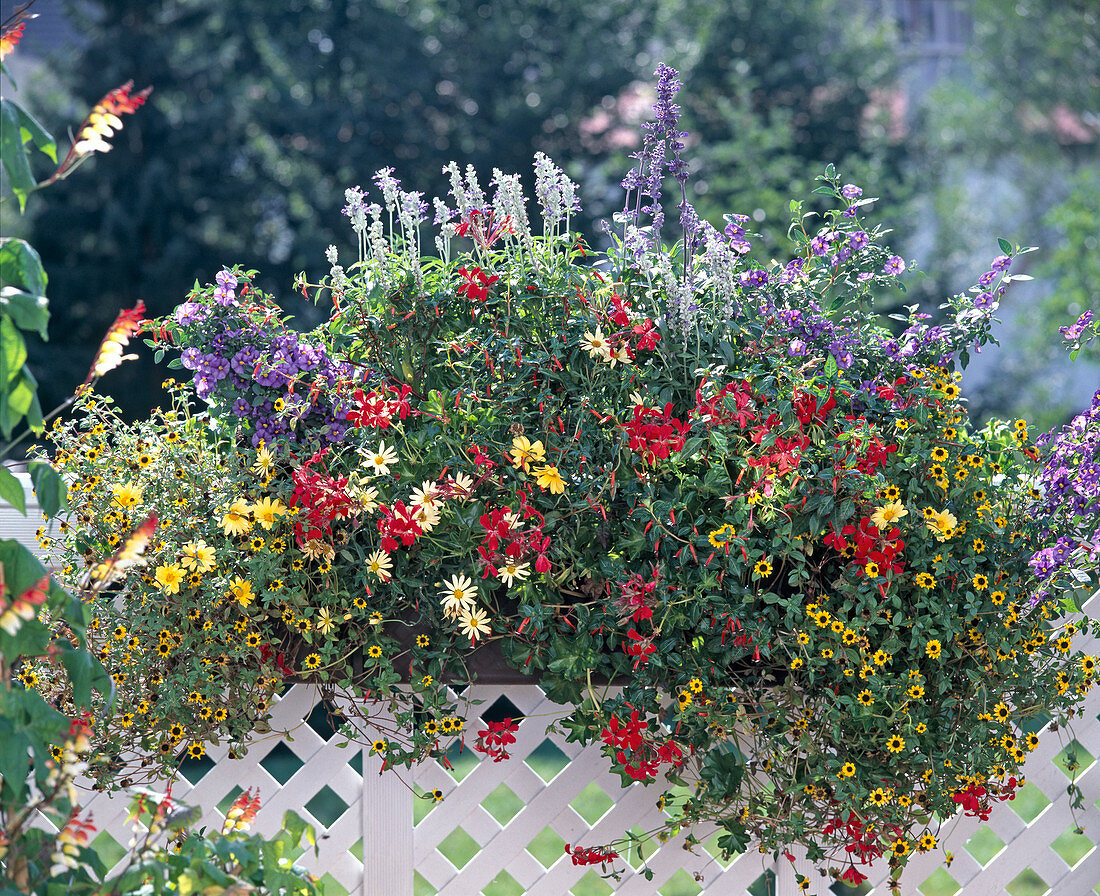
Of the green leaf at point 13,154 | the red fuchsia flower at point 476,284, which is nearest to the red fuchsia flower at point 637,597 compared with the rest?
the red fuchsia flower at point 476,284

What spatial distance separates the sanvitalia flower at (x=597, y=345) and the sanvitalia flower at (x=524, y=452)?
0.55 feet

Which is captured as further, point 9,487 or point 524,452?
point 524,452

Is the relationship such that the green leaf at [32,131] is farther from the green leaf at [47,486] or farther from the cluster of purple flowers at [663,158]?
the cluster of purple flowers at [663,158]

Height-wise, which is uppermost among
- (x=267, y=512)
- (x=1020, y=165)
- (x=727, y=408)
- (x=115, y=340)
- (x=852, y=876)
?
(x=115, y=340)

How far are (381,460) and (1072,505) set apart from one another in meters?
1.09

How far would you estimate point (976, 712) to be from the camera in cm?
154

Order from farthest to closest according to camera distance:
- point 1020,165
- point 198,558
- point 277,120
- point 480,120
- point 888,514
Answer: point 1020,165
point 480,120
point 277,120
point 198,558
point 888,514

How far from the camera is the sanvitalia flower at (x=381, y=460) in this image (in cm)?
153

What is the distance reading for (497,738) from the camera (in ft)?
5.24

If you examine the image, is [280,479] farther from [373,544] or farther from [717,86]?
[717,86]

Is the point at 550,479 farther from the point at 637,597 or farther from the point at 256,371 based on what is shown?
the point at 256,371

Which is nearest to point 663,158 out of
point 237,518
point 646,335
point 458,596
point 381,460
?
point 646,335

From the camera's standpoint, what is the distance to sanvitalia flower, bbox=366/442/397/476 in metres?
1.53

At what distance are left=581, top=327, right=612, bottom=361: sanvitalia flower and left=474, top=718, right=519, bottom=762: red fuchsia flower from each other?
594mm
